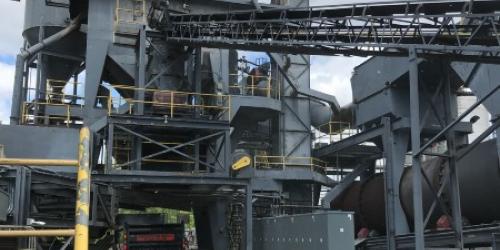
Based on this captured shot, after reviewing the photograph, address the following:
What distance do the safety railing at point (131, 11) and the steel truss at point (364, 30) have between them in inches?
139

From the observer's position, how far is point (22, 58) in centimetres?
2430

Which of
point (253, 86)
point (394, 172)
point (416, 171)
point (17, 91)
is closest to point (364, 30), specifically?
point (416, 171)

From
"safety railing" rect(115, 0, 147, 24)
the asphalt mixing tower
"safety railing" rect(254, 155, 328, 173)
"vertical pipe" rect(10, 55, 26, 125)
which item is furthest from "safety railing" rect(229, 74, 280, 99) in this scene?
"vertical pipe" rect(10, 55, 26, 125)

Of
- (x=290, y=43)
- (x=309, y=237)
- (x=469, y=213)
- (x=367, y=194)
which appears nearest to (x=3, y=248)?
(x=309, y=237)

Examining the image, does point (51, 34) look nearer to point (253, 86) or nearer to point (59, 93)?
point (59, 93)

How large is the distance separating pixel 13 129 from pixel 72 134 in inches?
79.3

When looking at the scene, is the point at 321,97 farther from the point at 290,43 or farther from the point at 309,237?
the point at 309,237

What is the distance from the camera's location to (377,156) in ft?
92.1

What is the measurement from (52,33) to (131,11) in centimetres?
453

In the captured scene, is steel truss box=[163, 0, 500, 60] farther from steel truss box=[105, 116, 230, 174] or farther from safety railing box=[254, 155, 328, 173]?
safety railing box=[254, 155, 328, 173]

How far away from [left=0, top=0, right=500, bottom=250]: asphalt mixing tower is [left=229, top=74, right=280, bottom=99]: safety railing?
0.13m

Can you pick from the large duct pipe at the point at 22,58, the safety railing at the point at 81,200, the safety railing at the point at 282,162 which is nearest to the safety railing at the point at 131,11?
the large duct pipe at the point at 22,58

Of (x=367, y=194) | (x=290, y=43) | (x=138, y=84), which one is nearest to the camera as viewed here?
(x=290, y=43)

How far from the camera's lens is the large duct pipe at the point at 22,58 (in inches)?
922
